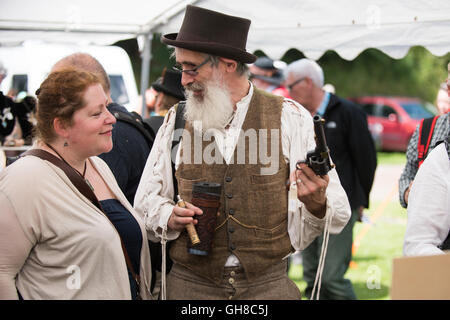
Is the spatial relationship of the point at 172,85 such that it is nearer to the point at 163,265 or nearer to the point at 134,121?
the point at 134,121

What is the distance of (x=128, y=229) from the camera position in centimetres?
255

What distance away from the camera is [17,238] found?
207 centimetres

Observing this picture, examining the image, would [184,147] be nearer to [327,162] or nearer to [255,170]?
[255,170]

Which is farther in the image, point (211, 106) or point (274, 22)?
point (274, 22)

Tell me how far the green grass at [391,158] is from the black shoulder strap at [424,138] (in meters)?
15.2

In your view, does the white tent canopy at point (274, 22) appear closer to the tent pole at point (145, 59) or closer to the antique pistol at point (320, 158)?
the tent pole at point (145, 59)

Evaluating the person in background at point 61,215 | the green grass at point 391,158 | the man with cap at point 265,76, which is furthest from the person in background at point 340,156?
the green grass at point 391,158

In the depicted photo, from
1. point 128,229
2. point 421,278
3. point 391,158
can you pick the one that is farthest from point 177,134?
point 391,158

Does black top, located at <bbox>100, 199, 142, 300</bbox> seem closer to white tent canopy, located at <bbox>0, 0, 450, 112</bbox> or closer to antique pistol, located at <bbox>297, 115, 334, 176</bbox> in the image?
antique pistol, located at <bbox>297, 115, 334, 176</bbox>

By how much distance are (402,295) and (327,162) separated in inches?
26.2

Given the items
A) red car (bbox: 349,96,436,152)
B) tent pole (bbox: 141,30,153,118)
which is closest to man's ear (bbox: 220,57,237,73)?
tent pole (bbox: 141,30,153,118)

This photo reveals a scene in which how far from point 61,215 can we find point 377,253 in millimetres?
5997

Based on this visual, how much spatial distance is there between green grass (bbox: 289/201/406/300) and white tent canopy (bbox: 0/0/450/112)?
6.19ft

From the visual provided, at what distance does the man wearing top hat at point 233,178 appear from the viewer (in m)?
2.47
